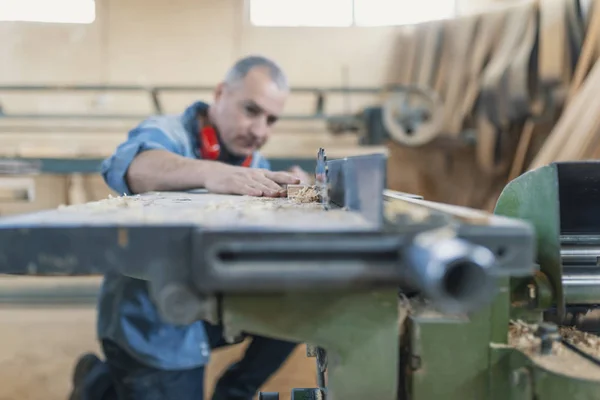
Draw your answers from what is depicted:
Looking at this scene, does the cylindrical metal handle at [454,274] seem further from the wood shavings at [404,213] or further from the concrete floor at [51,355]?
the concrete floor at [51,355]

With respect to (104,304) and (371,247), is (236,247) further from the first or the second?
(104,304)

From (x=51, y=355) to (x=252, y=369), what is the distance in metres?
1.23

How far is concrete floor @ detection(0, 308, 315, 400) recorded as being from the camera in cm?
211

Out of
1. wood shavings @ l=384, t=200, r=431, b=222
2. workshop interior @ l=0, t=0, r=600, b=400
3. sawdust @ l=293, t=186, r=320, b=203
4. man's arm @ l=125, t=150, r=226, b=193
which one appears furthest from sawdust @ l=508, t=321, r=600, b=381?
man's arm @ l=125, t=150, r=226, b=193

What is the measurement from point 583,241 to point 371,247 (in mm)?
455

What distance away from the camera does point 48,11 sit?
11.4ft

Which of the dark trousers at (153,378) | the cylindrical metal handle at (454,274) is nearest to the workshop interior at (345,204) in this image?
the cylindrical metal handle at (454,274)

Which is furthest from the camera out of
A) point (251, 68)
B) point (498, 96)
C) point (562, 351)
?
point (498, 96)

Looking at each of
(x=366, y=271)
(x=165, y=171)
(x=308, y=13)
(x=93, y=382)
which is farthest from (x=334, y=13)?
(x=366, y=271)

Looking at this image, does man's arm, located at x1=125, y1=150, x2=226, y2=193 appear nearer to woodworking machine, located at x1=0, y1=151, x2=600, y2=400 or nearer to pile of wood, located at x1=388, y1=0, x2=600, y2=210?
woodworking machine, located at x1=0, y1=151, x2=600, y2=400

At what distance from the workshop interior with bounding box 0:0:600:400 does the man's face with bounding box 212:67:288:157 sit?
45 centimetres

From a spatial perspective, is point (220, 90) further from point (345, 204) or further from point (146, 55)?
point (146, 55)

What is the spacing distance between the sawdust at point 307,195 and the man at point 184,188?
9 centimetres

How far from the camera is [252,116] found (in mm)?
1786
